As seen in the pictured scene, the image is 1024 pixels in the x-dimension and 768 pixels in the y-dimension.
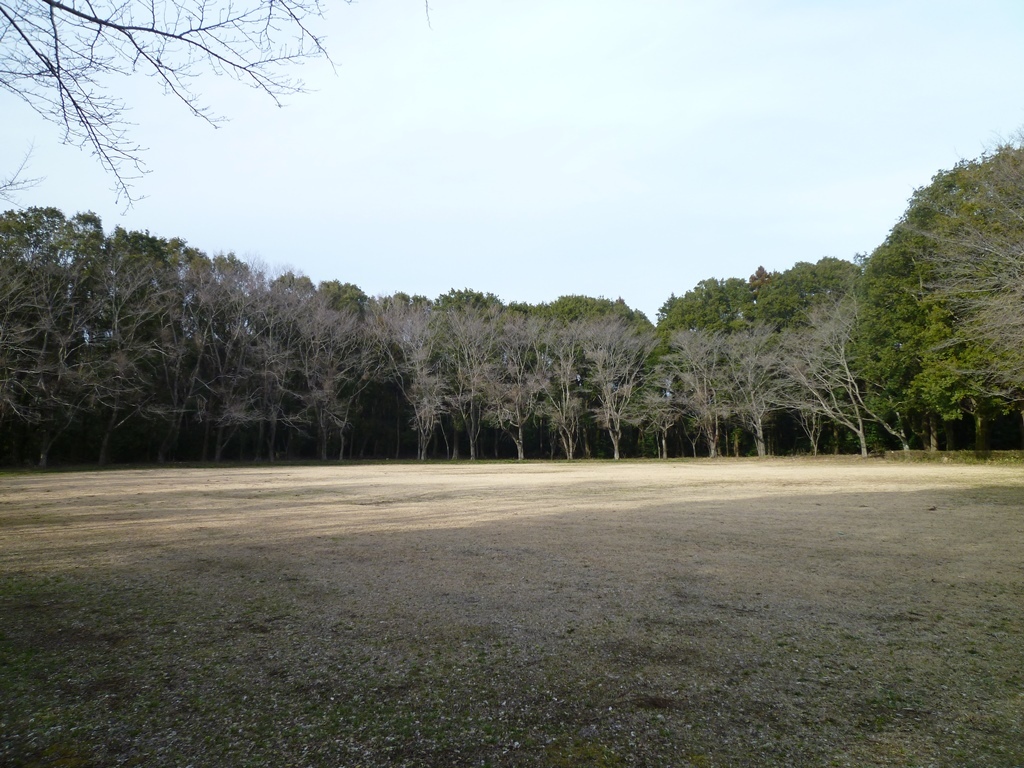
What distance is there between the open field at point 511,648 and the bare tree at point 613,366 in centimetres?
3545

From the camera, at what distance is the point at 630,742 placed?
2523 mm

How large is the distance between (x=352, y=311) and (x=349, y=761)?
43231 millimetres

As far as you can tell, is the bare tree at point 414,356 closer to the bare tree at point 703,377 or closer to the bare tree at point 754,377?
the bare tree at point 703,377

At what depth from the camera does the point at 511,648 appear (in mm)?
3686

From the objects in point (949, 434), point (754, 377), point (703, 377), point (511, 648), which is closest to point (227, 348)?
point (703, 377)

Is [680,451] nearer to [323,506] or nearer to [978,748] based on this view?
[323,506]

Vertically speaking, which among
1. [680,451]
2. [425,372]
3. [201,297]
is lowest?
[680,451]

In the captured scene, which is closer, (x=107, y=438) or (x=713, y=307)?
(x=107, y=438)

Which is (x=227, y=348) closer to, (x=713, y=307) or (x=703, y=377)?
(x=703, y=377)

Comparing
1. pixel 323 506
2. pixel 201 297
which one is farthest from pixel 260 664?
pixel 201 297

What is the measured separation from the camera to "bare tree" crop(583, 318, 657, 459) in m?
43.5

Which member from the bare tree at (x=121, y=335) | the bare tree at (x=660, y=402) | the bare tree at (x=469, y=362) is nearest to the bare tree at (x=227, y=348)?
the bare tree at (x=121, y=335)

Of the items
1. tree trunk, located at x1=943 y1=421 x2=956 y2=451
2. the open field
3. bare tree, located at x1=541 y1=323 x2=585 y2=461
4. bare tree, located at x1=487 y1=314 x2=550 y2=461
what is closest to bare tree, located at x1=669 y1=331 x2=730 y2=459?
bare tree, located at x1=541 y1=323 x2=585 y2=461

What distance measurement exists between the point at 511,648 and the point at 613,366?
41.0 m
